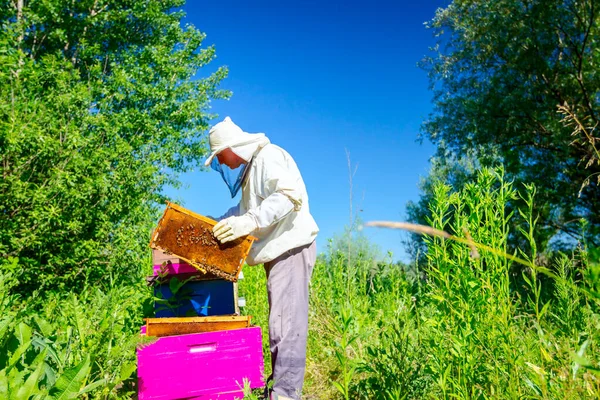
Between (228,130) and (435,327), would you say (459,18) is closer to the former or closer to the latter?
(228,130)

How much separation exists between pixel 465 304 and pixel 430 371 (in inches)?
17.3

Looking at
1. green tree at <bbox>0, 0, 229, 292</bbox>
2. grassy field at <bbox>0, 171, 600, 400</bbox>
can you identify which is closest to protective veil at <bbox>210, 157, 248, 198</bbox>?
grassy field at <bbox>0, 171, 600, 400</bbox>

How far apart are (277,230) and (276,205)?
30 cm

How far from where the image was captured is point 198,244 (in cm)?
362

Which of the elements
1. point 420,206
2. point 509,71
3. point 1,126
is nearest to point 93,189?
point 1,126

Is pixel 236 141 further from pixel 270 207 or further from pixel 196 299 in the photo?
pixel 196 299

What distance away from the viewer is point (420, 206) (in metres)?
27.2

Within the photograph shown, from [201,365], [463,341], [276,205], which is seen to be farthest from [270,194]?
[463,341]

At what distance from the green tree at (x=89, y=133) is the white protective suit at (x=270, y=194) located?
238cm

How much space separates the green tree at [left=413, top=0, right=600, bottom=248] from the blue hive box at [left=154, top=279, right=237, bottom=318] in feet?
31.0

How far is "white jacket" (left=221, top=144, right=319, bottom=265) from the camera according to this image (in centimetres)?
360

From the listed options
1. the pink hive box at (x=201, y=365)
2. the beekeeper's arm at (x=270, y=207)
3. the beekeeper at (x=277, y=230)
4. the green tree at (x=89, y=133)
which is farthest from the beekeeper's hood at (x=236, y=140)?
the green tree at (x=89, y=133)

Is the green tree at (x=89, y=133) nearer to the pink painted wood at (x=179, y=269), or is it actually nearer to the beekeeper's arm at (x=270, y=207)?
the pink painted wood at (x=179, y=269)

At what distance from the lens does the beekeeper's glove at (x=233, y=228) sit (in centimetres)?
348
